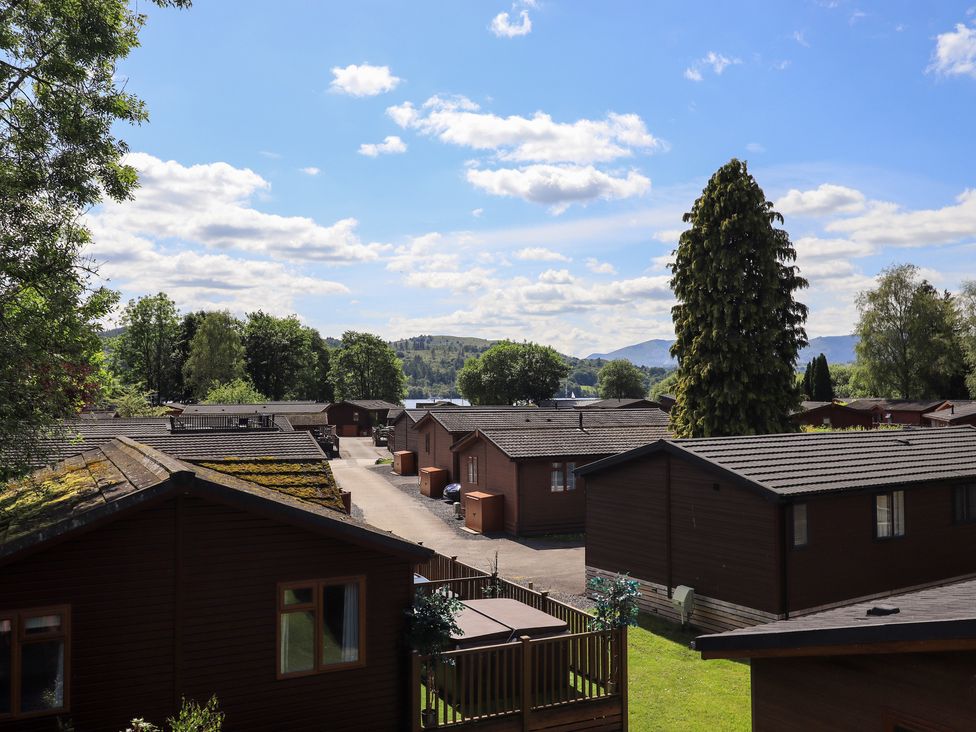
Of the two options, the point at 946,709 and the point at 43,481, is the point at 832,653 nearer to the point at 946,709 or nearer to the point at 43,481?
the point at 946,709

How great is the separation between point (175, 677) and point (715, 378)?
1104 inches

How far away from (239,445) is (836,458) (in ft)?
57.5

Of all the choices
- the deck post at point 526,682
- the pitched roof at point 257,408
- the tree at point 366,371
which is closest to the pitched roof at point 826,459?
the deck post at point 526,682

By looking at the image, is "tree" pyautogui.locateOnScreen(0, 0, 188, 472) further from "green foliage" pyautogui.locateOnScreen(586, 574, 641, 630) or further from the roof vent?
the roof vent

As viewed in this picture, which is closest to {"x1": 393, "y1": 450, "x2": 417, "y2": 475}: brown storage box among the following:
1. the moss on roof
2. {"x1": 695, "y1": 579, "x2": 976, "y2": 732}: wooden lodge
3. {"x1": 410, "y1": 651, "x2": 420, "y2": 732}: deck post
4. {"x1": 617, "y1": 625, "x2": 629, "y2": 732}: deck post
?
the moss on roof

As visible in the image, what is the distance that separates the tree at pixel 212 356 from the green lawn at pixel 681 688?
86394 millimetres

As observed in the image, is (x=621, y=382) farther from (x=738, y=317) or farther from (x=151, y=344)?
(x=738, y=317)

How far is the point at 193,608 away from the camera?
1121cm

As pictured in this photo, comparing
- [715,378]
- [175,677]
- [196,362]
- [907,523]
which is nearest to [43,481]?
[175,677]

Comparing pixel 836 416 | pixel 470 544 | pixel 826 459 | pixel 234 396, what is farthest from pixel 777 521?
pixel 234 396

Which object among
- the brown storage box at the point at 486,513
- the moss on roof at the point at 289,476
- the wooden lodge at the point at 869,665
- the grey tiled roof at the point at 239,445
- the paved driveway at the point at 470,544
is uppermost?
the grey tiled roof at the point at 239,445

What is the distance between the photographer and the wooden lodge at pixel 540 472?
107ft

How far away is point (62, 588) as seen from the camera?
1055 centimetres

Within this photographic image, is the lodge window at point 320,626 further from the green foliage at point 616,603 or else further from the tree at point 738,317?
the tree at point 738,317
